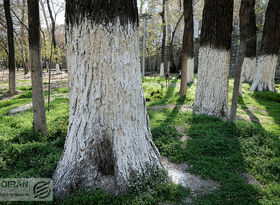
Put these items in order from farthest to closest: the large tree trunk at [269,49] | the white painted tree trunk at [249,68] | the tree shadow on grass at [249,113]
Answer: the white painted tree trunk at [249,68], the large tree trunk at [269,49], the tree shadow on grass at [249,113]

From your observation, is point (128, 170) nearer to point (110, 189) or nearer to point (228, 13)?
point (110, 189)

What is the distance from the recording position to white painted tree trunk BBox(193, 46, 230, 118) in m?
5.48

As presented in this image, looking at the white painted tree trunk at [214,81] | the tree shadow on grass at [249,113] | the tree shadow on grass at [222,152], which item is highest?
the white painted tree trunk at [214,81]

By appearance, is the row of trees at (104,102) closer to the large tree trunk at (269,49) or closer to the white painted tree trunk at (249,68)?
the large tree trunk at (269,49)

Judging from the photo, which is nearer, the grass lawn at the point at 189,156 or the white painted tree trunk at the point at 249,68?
the grass lawn at the point at 189,156

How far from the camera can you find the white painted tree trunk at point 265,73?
9.59 metres

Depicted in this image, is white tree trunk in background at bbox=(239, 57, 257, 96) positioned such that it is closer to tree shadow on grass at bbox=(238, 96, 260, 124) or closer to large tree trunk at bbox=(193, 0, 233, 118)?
tree shadow on grass at bbox=(238, 96, 260, 124)

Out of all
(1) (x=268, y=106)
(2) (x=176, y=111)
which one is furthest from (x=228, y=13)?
(1) (x=268, y=106)

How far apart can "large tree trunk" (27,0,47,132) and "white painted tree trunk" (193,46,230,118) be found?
422cm

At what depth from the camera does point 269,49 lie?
950 cm

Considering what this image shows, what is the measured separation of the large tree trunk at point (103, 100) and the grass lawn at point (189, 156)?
25 cm

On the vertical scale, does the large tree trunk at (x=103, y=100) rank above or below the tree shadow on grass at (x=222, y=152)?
above

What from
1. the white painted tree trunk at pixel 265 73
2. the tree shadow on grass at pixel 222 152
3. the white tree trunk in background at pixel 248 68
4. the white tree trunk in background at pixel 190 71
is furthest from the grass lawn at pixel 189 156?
the white tree trunk in background at pixel 248 68

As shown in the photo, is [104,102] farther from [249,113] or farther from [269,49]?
[269,49]
